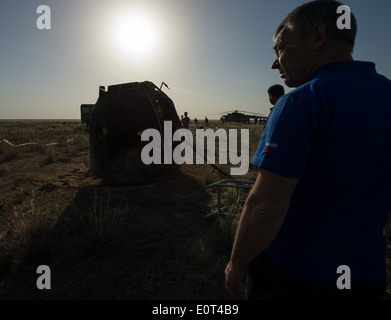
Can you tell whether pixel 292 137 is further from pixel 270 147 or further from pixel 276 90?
pixel 276 90

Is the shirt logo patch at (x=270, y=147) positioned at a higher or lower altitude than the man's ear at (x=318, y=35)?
lower

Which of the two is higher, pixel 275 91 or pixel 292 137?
pixel 275 91

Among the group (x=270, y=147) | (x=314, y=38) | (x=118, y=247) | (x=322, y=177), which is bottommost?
(x=118, y=247)

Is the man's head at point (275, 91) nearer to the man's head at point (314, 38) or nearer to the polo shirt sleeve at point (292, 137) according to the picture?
the man's head at point (314, 38)

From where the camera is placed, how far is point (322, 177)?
987 mm

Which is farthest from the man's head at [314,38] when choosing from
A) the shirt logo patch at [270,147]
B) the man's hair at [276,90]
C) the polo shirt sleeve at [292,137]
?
the man's hair at [276,90]

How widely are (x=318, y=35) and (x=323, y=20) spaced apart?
66 mm

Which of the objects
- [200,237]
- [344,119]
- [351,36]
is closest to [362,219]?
[344,119]

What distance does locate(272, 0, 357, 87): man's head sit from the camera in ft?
3.49

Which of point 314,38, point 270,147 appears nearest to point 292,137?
point 270,147

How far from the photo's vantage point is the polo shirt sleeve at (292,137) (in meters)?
0.90
